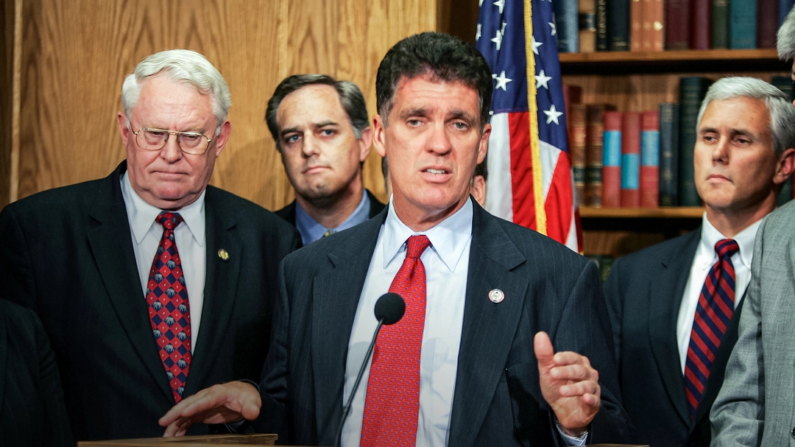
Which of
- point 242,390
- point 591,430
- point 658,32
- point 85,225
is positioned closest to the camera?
point 591,430

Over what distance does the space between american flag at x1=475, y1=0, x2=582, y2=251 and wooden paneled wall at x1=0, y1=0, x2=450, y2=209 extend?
11.6 inches

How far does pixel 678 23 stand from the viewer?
11.8 ft

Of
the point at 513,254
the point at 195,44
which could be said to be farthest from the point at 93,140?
the point at 513,254

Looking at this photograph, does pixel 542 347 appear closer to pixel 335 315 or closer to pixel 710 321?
pixel 335 315

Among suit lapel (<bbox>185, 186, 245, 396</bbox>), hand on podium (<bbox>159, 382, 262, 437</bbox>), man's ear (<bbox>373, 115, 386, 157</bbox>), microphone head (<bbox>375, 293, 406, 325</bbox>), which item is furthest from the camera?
suit lapel (<bbox>185, 186, 245, 396</bbox>)

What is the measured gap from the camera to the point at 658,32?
142 inches

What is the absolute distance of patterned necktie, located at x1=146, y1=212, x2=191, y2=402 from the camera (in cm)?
230

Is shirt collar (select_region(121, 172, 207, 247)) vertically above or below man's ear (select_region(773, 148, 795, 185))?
below

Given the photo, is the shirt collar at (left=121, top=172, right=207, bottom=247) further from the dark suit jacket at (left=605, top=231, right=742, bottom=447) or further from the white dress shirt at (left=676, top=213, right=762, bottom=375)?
the white dress shirt at (left=676, top=213, right=762, bottom=375)

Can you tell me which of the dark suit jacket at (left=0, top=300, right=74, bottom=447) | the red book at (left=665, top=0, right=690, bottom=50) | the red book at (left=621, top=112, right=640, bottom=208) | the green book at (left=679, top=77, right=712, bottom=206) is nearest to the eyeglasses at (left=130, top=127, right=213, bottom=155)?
the dark suit jacket at (left=0, top=300, right=74, bottom=447)

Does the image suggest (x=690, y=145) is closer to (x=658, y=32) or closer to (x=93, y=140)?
(x=658, y=32)

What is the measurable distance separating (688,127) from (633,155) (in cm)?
25

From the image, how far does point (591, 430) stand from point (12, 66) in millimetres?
2680

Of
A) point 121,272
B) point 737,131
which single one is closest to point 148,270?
point 121,272
